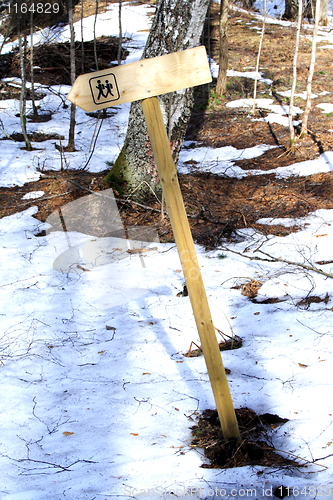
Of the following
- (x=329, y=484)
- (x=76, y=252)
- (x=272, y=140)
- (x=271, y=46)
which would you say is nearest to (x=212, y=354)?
(x=329, y=484)

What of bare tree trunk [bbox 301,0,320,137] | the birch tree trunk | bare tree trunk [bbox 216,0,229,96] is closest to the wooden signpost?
the birch tree trunk

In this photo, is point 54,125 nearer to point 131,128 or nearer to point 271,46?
point 131,128

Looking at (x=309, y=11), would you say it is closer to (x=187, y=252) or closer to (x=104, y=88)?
(x=104, y=88)

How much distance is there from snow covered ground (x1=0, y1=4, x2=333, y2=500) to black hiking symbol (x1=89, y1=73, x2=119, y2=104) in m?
1.90

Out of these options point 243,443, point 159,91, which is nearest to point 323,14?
point 159,91

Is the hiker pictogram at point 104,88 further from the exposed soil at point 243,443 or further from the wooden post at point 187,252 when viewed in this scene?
the exposed soil at point 243,443

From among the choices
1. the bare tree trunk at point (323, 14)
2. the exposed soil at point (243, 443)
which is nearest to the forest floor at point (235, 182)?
the exposed soil at point (243, 443)

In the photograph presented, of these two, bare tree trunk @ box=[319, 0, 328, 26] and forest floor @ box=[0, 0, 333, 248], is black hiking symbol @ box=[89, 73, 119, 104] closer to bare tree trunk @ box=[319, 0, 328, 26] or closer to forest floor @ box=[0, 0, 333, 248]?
forest floor @ box=[0, 0, 333, 248]

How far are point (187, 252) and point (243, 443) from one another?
1121 millimetres

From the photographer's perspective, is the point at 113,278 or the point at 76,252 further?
the point at 76,252

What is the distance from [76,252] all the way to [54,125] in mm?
5565

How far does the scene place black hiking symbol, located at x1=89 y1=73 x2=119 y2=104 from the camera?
169 centimetres

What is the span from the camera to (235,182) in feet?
20.1

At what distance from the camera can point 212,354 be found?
6.13 feet
